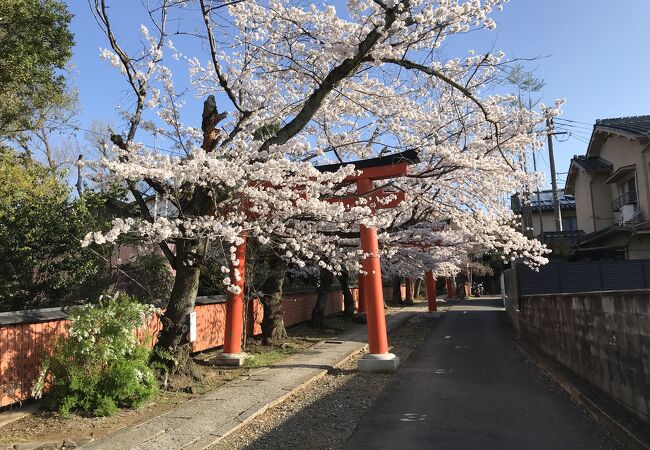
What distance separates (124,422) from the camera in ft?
22.4

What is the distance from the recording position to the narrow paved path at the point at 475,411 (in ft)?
19.3

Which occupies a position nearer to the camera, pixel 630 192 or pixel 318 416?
pixel 318 416

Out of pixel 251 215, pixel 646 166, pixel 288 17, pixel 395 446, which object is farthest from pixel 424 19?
pixel 646 166

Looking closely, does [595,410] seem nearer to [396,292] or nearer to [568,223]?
[568,223]

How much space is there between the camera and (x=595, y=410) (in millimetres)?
6684

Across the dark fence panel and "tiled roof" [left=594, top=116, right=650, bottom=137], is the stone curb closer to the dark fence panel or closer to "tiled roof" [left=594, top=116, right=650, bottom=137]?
the dark fence panel

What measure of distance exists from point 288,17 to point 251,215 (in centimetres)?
397

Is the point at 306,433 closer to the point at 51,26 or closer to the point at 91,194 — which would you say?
the point at 91,194

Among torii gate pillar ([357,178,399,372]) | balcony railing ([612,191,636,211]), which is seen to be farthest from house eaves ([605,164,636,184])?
torii gate pillar ([357,178,399,372])

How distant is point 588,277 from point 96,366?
591 inches

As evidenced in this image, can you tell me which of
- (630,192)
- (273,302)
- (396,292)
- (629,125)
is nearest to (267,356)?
(273,302)

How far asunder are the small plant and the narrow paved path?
345cm

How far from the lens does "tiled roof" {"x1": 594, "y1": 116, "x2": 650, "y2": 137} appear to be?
18.9 meters

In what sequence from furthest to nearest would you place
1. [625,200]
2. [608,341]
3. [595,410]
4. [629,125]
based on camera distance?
[625,200] → [629,125] → [608,341] → [595,410]
